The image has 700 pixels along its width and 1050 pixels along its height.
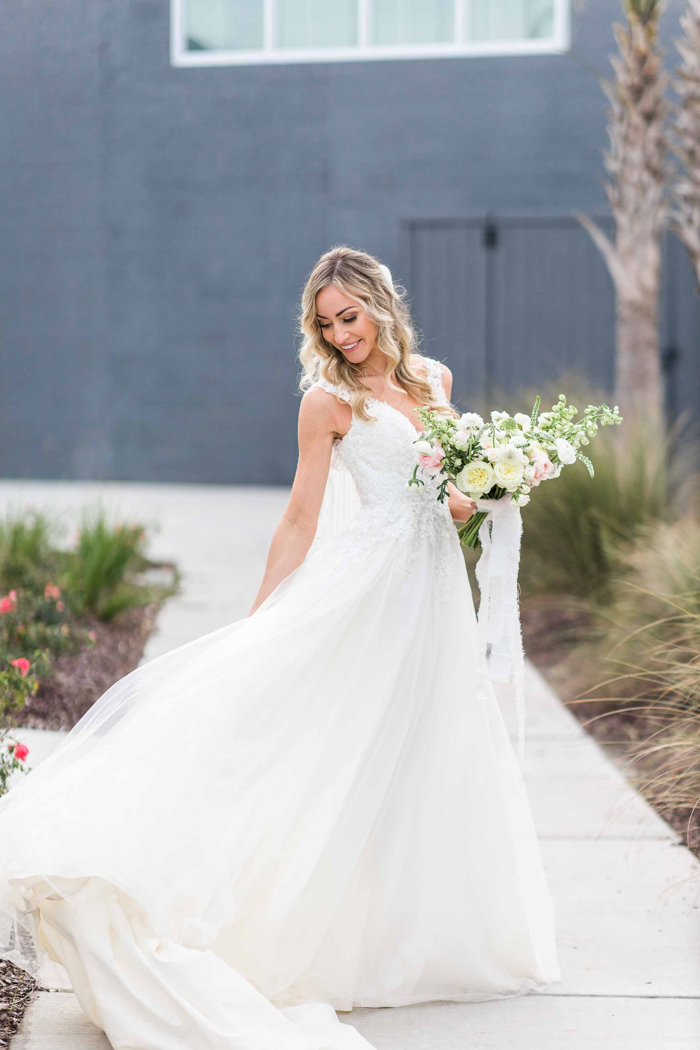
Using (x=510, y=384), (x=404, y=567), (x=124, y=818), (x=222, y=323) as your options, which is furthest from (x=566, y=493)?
(x=222, y=323)

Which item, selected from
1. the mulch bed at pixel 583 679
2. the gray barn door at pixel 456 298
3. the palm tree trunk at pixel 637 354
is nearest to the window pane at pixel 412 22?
the gray barn door at pixel 456 298

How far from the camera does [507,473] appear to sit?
9.30 feet

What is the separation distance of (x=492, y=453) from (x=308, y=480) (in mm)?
496

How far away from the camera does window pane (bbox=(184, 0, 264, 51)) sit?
1377cm

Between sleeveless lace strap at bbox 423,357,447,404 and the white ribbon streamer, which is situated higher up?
sleeveless lace strap at bbox 423,357,447,404

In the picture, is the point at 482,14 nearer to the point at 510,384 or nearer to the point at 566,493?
the point at 510,384

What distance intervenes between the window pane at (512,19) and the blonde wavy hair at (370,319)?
11619 millimetres

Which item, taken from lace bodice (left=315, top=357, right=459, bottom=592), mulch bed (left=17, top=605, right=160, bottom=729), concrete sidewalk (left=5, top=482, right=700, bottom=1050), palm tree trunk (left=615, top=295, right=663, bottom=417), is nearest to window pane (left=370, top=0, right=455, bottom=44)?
palm tree trunk (left=615, top=295, right=663, bottom=417)

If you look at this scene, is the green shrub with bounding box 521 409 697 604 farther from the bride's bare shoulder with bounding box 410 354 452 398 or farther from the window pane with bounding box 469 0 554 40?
the window pane with bounding box 469 0 554 40

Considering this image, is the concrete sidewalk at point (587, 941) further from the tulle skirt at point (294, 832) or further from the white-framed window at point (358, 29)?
the white-framed window at point (358, 29)

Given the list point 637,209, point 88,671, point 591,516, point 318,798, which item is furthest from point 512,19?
point 318,798

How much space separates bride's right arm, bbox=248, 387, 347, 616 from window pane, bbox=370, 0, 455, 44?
11.9 meters

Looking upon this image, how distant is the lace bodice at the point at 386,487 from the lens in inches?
119

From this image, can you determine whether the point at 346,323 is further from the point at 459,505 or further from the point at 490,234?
the point at 490,234
